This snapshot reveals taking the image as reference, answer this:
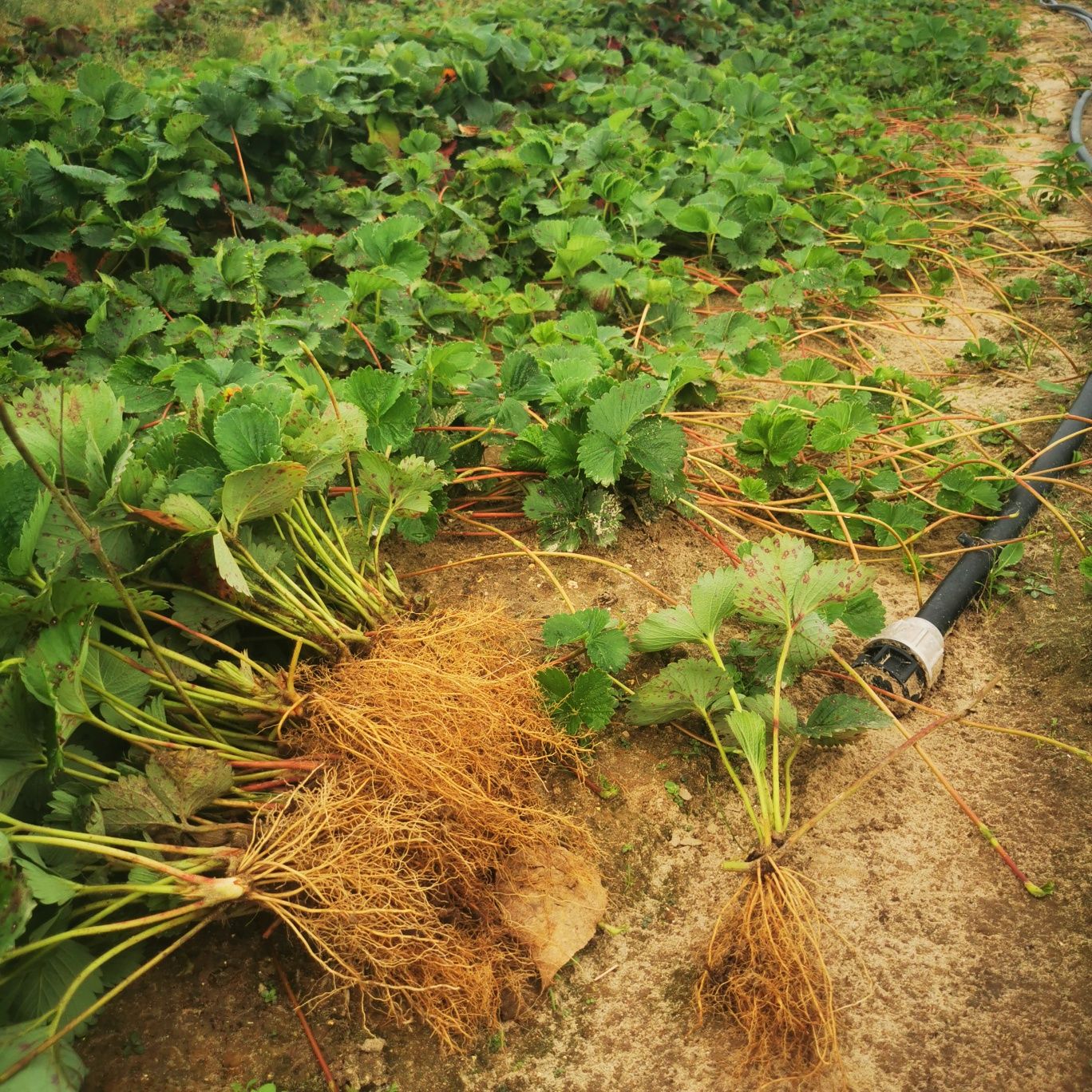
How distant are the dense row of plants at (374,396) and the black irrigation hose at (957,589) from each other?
100 millimetres

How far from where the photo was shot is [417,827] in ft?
4.58

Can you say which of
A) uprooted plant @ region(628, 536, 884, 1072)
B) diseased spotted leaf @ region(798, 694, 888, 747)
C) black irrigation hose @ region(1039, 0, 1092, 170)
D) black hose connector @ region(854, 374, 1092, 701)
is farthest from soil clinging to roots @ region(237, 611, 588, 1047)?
black irrigation hose @ region(1039, 0, 1092, 170)

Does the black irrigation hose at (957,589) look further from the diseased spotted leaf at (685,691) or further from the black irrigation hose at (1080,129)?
the black irrigation hose at (1080,129)

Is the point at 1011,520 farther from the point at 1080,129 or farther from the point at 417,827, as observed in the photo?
the point at 1080,129

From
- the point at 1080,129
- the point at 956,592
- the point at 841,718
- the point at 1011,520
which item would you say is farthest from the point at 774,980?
the point at 1080,129

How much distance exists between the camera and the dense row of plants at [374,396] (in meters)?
1.27

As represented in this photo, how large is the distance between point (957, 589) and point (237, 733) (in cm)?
162

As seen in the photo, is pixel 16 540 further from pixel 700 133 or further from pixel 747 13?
pixel 747 13

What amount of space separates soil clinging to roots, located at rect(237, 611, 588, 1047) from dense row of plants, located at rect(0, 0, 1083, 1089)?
4cm

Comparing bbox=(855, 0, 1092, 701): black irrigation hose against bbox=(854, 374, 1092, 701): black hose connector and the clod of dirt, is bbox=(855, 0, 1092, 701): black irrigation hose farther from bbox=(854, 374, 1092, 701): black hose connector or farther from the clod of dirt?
the clod of dirt

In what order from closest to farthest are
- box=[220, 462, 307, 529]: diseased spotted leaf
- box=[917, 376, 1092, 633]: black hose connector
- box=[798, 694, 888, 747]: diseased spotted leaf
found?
box=[220, 462, 307, 529]: diseased spotted leaf
box=[798, 694, 888, 747]: diseased spotted leaf
box=[917, 376, 1092, 633]: black hose connector

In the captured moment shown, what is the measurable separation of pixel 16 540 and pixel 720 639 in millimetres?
1342

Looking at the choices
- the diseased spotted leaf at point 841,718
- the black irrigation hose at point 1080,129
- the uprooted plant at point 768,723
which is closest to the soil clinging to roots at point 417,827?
the uprooted plant at point 768,723

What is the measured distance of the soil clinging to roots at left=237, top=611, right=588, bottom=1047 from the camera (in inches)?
51.9
